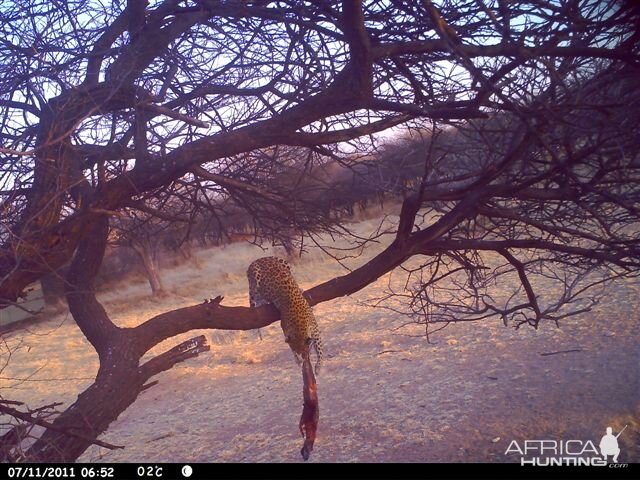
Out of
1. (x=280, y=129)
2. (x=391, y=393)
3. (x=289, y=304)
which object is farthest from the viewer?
(x=391, y=393)

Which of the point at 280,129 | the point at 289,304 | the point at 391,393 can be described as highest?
the point at 280,129

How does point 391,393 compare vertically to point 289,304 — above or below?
below

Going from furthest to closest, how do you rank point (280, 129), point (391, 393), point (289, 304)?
point (391, 393) < point (289, 304) < point (280, 129)

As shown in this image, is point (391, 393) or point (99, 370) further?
point (391, 393)

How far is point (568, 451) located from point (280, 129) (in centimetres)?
398

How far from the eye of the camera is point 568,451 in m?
5.54

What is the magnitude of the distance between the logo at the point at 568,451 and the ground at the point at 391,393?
0.55 ft

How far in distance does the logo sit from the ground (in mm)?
167

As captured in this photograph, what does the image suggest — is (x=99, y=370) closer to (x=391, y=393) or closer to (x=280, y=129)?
(x=280, y=129)

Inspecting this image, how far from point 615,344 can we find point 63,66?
881cm

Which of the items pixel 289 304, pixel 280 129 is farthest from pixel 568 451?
pixel 280 129

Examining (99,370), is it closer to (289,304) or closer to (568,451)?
(289,304)

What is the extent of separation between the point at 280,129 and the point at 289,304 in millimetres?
1897

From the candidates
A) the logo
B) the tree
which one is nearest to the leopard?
the tree
